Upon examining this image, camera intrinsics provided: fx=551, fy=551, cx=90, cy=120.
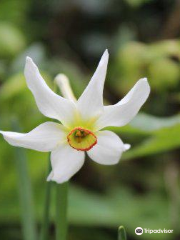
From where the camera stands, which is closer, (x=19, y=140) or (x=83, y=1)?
(x=19, y=140)

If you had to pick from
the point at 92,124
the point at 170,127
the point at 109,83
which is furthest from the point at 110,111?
the point at 109,83

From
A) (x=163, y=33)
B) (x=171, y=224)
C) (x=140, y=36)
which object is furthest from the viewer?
(x=140, y=36)

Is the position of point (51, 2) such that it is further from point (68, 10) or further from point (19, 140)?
point (19, 140)

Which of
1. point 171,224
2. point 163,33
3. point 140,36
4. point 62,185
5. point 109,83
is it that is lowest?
point 62,185

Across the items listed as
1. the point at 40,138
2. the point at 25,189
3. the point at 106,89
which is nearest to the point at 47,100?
the point at 40,138

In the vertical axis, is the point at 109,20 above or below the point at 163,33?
above

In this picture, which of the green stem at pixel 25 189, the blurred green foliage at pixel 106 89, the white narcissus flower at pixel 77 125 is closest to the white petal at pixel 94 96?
the white narcissus flower at pixel 77 125

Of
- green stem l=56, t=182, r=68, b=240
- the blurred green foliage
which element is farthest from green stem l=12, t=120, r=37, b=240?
the blurred green foliage

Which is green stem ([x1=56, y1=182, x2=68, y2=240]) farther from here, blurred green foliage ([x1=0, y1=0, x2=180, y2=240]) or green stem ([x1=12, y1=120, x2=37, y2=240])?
blurred green foliage ([x1=0, y1=0, x2=180, y2=240])
